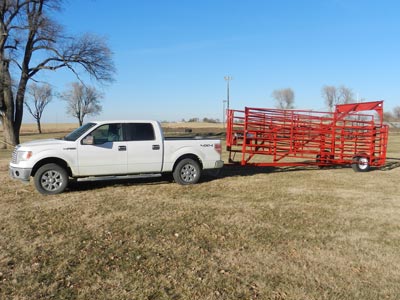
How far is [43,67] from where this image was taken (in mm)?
21812

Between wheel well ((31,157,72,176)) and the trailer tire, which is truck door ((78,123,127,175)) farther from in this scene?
the trailer tire

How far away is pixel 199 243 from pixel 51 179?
4.54 m

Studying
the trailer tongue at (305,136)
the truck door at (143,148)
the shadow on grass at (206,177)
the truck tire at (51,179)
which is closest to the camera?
the truck tire at (51,179)

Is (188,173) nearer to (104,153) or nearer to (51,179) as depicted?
(104,153)

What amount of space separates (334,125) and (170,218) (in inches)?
314

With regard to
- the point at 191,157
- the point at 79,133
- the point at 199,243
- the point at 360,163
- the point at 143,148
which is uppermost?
the point at 79,133

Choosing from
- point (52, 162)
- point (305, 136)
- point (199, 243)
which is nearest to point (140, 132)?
point (52, 162)

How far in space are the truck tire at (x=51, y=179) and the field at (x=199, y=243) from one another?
227 millimetres

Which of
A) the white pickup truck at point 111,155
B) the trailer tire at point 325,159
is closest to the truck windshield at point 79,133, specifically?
the white pickup truck at point 111,155

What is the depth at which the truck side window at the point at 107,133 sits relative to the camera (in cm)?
839

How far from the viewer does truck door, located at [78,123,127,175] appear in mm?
8219

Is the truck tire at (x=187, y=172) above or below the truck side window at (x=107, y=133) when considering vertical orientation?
below

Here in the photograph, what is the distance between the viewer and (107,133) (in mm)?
8547

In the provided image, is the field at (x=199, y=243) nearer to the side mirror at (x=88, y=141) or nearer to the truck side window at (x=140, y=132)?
the side mirror at (x=88, y=141)
